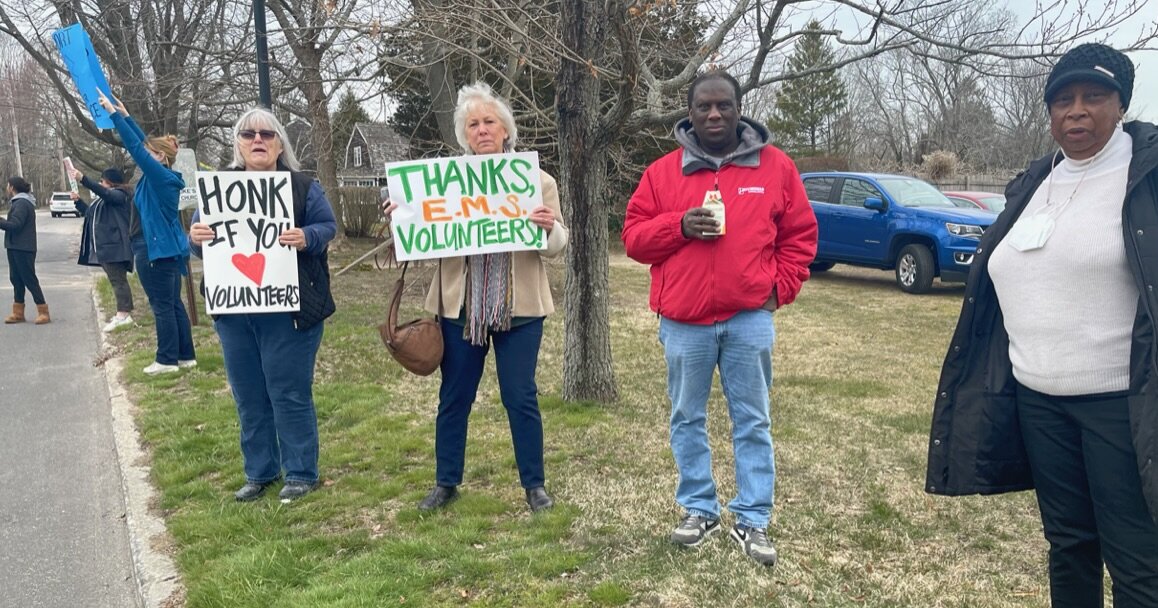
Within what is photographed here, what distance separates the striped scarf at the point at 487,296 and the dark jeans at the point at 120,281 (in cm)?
716

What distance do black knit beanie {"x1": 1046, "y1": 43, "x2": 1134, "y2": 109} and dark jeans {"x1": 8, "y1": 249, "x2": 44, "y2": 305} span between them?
1133 cm

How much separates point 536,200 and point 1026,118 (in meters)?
38.5

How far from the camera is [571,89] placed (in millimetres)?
5438

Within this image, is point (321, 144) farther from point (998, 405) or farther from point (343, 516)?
point (998, 405)

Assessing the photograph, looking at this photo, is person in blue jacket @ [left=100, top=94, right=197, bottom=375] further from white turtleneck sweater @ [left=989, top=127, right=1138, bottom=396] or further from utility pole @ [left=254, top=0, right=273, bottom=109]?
white turtleneck sweater @ [left=989, top=127, right=1138, bottom=396]

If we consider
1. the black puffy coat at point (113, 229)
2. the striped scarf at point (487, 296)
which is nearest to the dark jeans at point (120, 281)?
the black puffy coat at point (113, 229)

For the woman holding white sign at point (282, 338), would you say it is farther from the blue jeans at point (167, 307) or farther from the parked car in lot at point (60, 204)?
the parked car in lot at point (60, 204)

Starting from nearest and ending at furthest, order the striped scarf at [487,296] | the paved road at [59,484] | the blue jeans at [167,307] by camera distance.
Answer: the paved road at [59,484] → the striped scarf at [487,296] → the blue jeans at [167,307]

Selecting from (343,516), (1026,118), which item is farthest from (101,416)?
(1026,118)

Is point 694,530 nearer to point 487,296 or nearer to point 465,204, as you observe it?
point 487,296

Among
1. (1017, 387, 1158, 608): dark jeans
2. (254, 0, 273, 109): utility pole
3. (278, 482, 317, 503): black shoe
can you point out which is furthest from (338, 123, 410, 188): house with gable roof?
(1017, 387, 1158, 608): dark jeans

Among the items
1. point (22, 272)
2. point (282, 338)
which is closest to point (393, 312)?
point (282, 338)

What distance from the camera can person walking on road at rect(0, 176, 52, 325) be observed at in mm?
10297

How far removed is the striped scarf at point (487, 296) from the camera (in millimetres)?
3850
